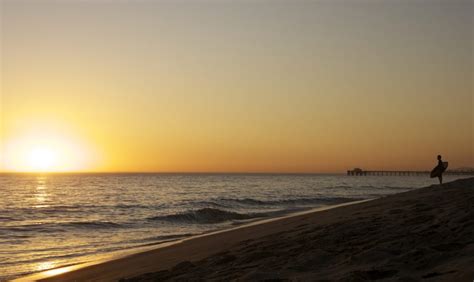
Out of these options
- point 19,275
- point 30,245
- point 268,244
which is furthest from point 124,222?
point 268,244

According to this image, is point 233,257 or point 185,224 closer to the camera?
point 233,257

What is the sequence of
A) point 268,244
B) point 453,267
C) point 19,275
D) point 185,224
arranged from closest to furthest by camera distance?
1. point 453,267
2. point 268,244
3. point 19,275
4. point 185,224

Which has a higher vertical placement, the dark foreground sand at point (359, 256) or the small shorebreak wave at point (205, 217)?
the dark foreground sand at point (359, 256)

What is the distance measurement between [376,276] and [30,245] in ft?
48.6

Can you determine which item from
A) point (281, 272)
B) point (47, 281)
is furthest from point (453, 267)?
point (47, 281)

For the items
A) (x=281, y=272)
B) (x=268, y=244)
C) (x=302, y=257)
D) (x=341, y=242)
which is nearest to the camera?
(x=281, y=272)

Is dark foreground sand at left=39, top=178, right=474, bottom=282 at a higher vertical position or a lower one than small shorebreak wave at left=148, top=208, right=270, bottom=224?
higher

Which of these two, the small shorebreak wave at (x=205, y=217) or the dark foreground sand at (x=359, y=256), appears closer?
the dark foreground sand at (x=359, y=256)

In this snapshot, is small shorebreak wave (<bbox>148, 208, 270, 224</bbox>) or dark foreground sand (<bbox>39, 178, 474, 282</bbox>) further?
small shorebreak wave (<bbox>148, 208, 270, 224</bbox>)

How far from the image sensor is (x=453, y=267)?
509 centimetres

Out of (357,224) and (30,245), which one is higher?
(357,224)

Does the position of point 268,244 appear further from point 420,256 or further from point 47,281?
point 47,281

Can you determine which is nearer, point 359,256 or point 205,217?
point 359,256

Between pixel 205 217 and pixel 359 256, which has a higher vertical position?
pixel 359 256
